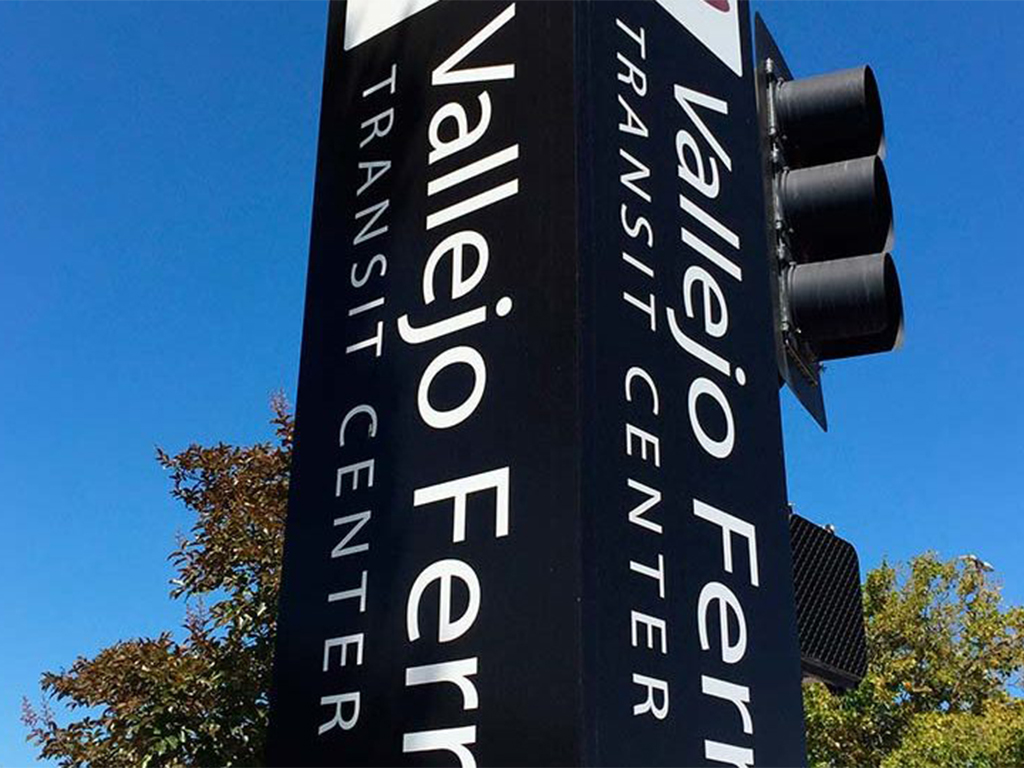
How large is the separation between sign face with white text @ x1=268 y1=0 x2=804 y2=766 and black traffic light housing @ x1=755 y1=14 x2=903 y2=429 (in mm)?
314

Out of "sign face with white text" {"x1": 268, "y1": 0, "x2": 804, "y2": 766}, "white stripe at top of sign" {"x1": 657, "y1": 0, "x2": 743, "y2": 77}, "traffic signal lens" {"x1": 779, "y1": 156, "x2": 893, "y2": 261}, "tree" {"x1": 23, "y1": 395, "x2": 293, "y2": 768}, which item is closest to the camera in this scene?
"sign face with white text" {"x1": 268, "y1": 0, "x2": 804, "y2": 766}

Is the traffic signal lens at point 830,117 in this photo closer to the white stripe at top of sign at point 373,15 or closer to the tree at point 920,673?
the white stripe at top of sign at point 373,15

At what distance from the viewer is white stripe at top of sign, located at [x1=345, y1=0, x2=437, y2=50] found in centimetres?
424

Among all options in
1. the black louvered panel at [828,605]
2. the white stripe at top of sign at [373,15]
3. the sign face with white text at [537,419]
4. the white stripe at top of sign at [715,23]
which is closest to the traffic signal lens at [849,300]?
the sign face with white text at [537,419]

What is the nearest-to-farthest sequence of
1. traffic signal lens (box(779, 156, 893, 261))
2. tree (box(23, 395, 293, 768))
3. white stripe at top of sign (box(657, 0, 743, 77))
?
traffic signal lens (box(779, 156, 893, 261)) → white stripe at top of sign (box(657, 0, 743, 77)) → tree (box(23, 395, 293, 768))

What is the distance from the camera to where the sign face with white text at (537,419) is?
3.03m

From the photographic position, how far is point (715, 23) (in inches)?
175

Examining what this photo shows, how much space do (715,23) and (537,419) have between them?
205 cm

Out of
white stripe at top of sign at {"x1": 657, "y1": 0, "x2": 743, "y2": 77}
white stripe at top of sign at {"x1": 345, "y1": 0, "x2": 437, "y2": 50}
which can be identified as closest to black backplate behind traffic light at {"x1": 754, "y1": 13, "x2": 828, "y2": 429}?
white stripe at top of sign at {"x1": 657, "y1": 0, "x2": 743, "y2": 77}

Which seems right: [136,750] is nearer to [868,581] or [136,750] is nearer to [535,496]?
[535,496]

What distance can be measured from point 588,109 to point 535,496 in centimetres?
124

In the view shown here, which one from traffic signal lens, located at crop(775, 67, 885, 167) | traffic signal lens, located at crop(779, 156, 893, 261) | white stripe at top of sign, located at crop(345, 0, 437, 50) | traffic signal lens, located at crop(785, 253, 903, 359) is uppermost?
white stripe at top of sign, located at crop(345, 0, 437, 50)

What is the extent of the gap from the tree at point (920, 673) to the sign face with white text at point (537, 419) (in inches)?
856

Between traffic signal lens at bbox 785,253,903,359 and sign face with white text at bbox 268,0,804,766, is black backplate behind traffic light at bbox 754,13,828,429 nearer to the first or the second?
traffic signal lens at bbox 785,253,903,359
